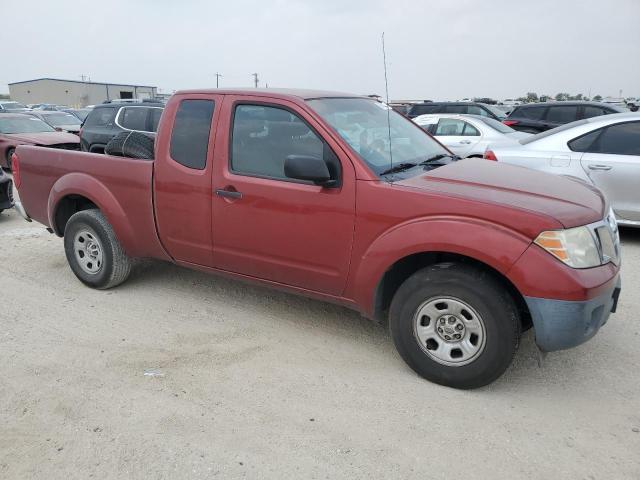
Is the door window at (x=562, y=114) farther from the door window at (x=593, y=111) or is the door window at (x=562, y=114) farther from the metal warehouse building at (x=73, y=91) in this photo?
the metal warehouse building at (x=73, y=91)

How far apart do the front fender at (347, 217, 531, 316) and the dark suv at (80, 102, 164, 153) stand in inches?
341

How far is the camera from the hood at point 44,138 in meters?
11.8

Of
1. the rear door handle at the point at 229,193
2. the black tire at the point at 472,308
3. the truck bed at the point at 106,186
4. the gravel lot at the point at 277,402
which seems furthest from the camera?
the truck bed at the point at 106,186

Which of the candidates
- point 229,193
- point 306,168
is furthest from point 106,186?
point 306,168

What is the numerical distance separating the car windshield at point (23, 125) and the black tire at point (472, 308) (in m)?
12.7

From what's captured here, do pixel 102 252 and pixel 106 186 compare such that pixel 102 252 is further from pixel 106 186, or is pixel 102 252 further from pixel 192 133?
pixel 192 133

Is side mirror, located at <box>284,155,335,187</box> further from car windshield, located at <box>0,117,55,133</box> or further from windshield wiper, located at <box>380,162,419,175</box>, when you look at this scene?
car windshield, located at <box>0,117,55,133</box>

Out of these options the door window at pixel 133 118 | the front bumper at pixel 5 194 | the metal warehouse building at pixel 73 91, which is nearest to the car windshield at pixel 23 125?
the door window at pixel 133 118

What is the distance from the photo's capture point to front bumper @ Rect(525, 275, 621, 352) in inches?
113

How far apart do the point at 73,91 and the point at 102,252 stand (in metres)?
80.0

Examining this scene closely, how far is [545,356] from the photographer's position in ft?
11.9

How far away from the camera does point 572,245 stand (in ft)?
9.58

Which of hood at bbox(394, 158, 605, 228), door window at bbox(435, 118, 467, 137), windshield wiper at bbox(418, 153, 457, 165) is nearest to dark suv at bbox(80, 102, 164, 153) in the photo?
door window at bbox(435, 118, 467, 137)

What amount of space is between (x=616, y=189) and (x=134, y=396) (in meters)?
5.60
